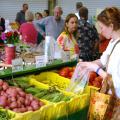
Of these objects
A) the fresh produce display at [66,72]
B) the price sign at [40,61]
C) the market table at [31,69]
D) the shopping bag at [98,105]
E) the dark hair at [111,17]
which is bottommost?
the shopping bag at [98,105]

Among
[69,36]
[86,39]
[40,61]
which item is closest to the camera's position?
[40,61]

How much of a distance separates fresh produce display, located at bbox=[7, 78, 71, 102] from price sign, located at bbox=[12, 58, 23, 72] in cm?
14

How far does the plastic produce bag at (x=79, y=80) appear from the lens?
3664mm

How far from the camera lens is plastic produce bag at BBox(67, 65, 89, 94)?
3.66m

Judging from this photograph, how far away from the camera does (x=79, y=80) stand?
3752 millimetres

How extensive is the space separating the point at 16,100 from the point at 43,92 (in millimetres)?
401

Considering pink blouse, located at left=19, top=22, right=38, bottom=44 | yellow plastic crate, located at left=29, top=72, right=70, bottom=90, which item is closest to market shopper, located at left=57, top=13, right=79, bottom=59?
yellow plastic crate, located at left=29, top=72, right=70, bottom=90

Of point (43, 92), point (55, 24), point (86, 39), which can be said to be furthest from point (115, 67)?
point (55, 24)

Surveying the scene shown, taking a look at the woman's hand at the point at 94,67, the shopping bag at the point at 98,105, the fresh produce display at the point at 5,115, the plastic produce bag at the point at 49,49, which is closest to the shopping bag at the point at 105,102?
the shopping bag at the point at 98,105

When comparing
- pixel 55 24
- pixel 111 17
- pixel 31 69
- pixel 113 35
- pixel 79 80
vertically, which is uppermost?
pixel 111 17

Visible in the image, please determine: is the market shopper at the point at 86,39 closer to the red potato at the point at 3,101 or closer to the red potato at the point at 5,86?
the red potato at the point at 5,86

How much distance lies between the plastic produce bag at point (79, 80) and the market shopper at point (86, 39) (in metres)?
2.37

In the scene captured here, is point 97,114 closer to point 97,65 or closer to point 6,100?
point 97,65

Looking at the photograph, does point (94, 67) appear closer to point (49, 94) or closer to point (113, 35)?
point (113, 35)
